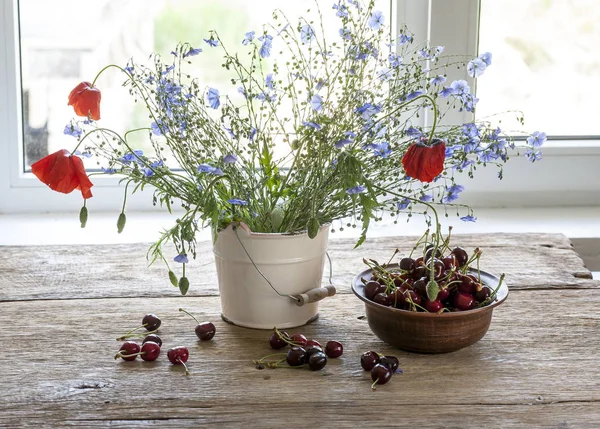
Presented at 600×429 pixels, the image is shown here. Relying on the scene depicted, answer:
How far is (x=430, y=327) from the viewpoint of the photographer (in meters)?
1.13

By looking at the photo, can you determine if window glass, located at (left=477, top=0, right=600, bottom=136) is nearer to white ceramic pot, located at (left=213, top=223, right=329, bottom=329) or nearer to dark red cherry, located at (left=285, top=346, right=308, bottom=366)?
white ceramic pot, located at (left=213, top=223, right=329, bottom=329)

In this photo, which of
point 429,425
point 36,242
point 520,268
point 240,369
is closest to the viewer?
point 429,425

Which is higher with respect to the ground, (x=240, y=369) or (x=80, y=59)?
(x=80, y=59)

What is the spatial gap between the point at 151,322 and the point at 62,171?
0.27m

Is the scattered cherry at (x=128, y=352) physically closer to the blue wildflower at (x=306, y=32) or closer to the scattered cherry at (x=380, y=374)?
the scattered cherry at (x=380, y=374)

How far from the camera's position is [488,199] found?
7.16 ft

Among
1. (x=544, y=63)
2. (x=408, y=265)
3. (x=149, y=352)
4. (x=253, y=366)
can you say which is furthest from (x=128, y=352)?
(x=544, y=63)

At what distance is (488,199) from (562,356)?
1055 millimetres

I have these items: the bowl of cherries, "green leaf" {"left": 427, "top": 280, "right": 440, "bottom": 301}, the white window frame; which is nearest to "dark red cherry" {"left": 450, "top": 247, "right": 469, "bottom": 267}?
the bowl of cherries

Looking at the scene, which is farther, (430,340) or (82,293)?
(82,293)

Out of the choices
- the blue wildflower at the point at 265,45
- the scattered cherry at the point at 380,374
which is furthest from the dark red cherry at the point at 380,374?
the blue wildflower at the point at 265,45

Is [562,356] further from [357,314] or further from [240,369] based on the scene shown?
[240,369]

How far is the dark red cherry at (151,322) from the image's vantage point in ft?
4.06

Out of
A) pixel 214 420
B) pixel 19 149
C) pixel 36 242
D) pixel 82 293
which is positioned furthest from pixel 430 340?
pixel 19 149
